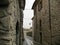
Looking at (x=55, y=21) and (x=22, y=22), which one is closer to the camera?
(x=22, y=22)

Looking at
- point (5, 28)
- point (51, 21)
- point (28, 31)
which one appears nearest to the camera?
point (5, 28)

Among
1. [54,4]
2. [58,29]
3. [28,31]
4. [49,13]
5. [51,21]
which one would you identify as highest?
[54,4]

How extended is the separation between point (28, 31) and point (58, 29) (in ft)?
89.0

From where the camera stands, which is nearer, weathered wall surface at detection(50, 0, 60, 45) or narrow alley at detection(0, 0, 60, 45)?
narrow alley at detection(0, 0, 60, 45)

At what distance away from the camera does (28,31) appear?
118 feet

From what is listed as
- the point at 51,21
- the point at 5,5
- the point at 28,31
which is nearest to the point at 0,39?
the point at 5,5

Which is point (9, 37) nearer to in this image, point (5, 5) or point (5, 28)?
point (5, 28)

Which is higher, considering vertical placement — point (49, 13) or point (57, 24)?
point (49, 13)

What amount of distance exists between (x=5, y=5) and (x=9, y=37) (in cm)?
55

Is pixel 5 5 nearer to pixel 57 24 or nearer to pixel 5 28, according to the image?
pixel 5 28

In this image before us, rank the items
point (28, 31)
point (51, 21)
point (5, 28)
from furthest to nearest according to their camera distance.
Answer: point (28, 31), point (51, 21), point (5, 28)

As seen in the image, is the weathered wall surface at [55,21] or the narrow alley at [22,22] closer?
the narrow alley at [22,22]

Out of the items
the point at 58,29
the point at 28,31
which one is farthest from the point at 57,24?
the point at 28,31

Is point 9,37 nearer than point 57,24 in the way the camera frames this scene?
Yes
